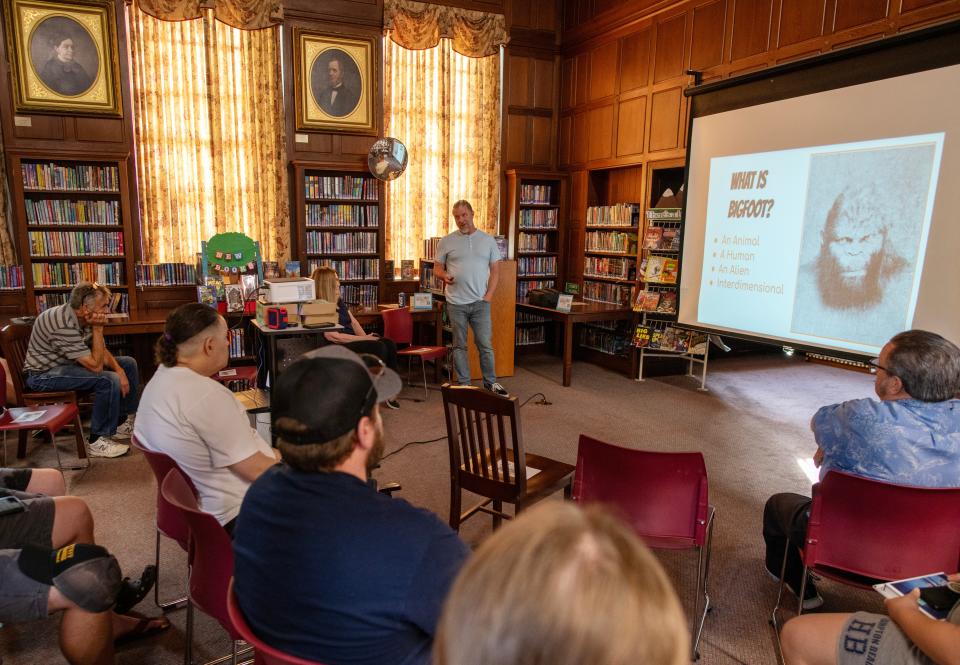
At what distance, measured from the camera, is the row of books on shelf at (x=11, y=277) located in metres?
5.71

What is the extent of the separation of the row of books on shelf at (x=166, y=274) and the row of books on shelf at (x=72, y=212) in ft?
1.72

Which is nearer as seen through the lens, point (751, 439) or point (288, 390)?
point (288, 390)

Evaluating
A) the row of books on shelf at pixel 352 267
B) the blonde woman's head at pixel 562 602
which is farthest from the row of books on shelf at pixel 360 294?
the blonde woman's head at pixel 562 602

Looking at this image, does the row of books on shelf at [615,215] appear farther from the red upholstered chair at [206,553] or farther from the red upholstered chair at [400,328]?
the red upholstered chair at [206,553]

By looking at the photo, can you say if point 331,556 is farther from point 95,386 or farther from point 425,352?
point 425,352

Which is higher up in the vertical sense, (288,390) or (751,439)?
(288,390)

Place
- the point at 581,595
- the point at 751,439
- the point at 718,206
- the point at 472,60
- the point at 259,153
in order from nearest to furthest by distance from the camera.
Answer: the point at 581,595 < the point at 718,206 < the point at 751,439 < the point at 259,153 < the point at 472,60

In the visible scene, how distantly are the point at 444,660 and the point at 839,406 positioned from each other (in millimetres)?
2235

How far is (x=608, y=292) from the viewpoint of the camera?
740 centimetres

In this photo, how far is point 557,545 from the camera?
593mm

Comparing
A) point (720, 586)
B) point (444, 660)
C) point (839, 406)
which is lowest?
point (720, 586)

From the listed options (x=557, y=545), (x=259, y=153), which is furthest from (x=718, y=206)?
(x=259, y=153)

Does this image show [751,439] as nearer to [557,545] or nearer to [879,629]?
[879,629]

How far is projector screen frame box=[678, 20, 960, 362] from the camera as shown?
3.20 meters
